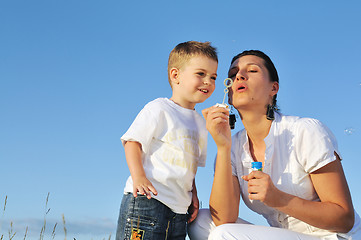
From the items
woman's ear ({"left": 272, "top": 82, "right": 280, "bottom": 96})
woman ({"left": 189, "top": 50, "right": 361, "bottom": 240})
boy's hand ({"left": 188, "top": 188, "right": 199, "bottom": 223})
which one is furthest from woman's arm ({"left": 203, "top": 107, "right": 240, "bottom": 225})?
woman's ear ({"left": 272, "top": 82, "right": 280, "bottom": 96})

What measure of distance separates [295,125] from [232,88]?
716 millimetres

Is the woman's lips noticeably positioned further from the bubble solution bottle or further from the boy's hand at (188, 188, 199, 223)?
the boy's hand at (188, 188, 199, 223)

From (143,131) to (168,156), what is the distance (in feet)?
1.03

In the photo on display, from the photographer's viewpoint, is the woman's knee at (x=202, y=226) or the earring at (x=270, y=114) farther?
the earring at (x=270, y=114)

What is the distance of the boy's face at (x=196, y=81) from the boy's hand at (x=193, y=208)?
88 cm

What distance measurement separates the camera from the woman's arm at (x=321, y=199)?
3.49m

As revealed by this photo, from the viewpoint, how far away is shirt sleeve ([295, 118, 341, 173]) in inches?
147

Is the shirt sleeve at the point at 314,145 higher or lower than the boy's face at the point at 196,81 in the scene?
lower

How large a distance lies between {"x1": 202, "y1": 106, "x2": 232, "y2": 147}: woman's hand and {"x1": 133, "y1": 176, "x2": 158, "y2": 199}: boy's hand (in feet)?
2.38

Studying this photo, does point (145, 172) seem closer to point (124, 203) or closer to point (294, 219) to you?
point (124, 203)

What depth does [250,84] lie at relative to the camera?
13.3ft

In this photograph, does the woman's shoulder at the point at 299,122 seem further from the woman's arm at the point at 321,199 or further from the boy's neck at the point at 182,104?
the boy's neck at the point at 182,104

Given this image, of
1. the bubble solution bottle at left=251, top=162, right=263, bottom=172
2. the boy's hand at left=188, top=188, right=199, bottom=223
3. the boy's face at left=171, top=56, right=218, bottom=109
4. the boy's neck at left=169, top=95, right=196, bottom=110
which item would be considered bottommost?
the boy's hand at left=188, top=188, right=199, bottom=223

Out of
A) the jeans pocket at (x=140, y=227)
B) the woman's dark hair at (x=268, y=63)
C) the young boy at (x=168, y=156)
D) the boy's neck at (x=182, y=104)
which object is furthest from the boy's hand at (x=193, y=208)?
the woman's dark hair at (x=268, y=63)
